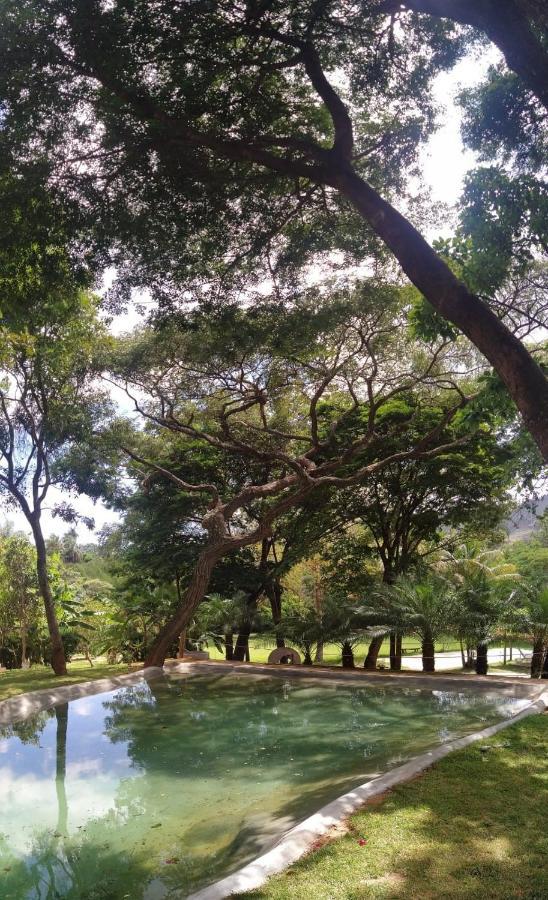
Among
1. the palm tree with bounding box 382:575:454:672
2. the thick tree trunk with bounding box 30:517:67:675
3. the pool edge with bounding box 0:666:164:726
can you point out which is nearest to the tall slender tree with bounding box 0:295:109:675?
the thick tree trunk with bounding box 30:517:67:675

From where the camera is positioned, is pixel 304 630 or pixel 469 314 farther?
pixel 304 630

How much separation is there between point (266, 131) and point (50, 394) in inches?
362

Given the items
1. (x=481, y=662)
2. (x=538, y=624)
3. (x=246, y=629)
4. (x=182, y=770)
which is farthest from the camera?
(x=246, y=629)

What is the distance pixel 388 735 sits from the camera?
8586 millimetres

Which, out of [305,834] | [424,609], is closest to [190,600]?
[424,609]

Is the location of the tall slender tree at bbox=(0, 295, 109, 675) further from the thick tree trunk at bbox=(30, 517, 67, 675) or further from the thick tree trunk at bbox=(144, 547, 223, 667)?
the thick tree trunk at bbox=(144, 547, 223, 667)

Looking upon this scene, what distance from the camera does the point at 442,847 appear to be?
13.3ft

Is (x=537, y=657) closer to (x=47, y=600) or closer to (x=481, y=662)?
(x=481, y=662)

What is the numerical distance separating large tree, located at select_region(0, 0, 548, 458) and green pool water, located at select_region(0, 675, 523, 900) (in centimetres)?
442

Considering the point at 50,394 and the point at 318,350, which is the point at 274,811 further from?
the point at 50,394

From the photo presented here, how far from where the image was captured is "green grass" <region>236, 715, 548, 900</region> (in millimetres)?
3492

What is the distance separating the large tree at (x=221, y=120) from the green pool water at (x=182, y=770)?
442 centimetres

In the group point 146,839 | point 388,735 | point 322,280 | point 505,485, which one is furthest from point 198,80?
point 505,485

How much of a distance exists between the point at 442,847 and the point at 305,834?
35.4 inches
